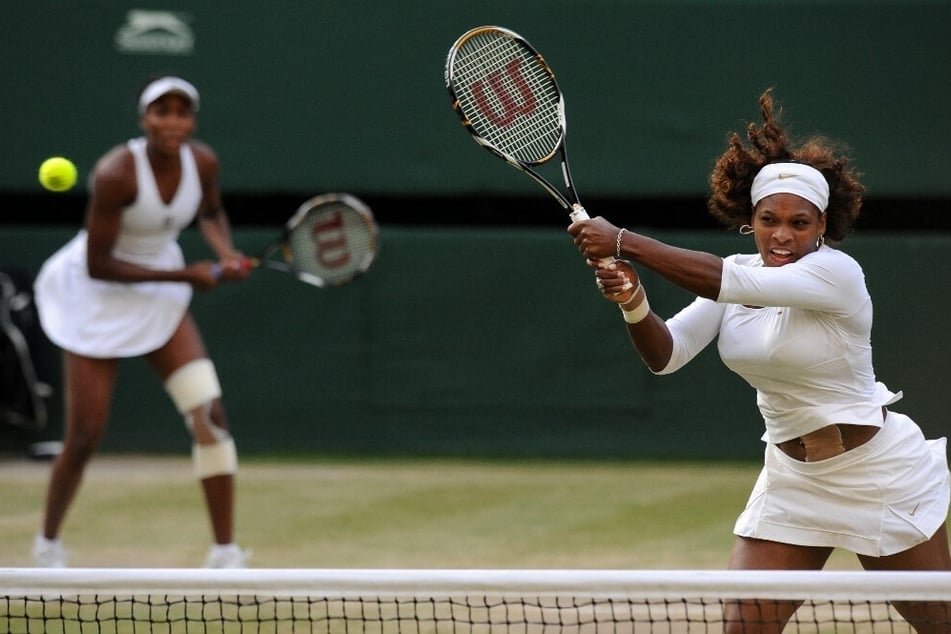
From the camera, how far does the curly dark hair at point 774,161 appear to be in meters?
3.25

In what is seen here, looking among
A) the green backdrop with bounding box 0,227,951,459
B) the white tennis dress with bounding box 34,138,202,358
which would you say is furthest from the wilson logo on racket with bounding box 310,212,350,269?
the green backdrop with bounding box 0,227,951,459

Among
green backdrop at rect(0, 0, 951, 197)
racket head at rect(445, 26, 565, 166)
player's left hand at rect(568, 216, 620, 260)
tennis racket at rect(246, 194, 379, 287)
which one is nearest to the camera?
player's left hand at rect(568, 216, 620, 260)

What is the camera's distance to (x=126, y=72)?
793 cm

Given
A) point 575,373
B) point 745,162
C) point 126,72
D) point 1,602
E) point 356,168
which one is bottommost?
point 1,602

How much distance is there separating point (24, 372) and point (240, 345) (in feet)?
3.73

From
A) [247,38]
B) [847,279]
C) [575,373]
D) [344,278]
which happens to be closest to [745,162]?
[847,279]

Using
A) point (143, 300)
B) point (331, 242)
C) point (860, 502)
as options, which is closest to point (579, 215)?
point (860, 502)

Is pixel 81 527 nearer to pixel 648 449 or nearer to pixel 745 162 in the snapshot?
pixel 648 449

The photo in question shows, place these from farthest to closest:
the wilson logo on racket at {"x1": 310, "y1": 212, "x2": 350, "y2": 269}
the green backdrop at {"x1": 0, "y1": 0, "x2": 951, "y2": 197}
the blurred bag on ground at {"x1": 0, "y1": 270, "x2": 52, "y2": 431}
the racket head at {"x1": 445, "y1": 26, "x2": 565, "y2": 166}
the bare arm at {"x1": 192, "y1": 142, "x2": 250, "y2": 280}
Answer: the green backdrop at {"x1": 0, "y1": 0, "x2": 951, "y2": 197} < the blurred bag on ground at {"x1": 0, "y1": 270, "x2": 52, "y2": 431} < the wilson logo on racket at {"x1": 310, "y1": 212, "x2": 350, "y2": 269} < the bare arm at {"x1": 192, "y1": 142, "x2": 250, "y2": 280} < the racket head at {"x1": 445, "y1": 26, "x2": 565, "y2": 166}

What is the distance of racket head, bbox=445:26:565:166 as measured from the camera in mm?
3570

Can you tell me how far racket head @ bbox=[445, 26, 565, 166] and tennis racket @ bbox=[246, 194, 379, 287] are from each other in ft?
6.68

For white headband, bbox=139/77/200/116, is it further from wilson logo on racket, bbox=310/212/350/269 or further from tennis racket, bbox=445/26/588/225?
tennis racket, bbox=445/26/588/225

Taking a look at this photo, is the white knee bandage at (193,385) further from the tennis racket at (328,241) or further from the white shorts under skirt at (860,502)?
the white shorts under skirt at (860,502)

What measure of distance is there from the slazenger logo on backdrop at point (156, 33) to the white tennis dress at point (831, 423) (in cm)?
536
